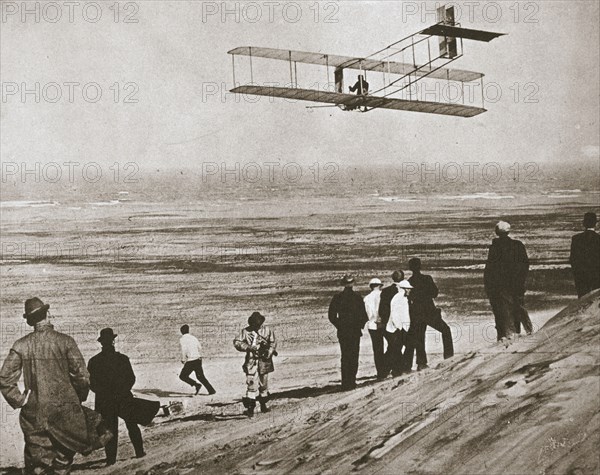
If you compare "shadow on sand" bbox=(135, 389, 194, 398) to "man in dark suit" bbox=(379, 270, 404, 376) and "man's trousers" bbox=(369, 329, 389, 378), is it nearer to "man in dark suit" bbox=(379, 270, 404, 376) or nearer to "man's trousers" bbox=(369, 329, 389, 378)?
"man's trousers" bbox=(369, 329, 389, 378)

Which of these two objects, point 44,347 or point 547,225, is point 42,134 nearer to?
point 44,347

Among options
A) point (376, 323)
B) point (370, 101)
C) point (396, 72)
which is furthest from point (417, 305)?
point (396, 72)

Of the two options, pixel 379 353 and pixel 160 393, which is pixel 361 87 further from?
pixel 160 393

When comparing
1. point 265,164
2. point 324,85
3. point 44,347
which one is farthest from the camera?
point 324,85

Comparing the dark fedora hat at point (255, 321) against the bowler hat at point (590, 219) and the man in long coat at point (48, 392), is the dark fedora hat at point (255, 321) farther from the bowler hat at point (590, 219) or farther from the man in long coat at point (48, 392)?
the bowler hat at point (590, 219)

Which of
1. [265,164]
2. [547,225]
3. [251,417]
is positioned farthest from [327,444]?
[547,225]

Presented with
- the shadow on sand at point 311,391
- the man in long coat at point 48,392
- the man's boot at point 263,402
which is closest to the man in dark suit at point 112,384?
the man in long coat at point 48,392
